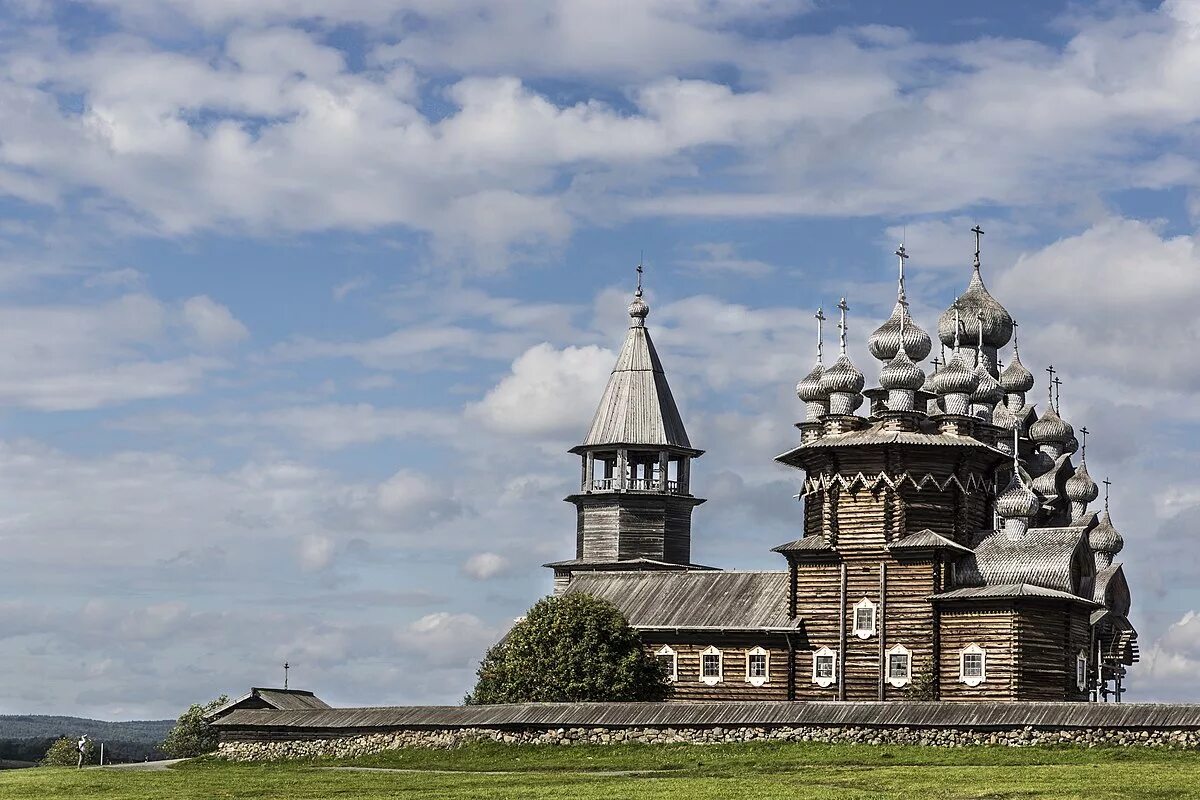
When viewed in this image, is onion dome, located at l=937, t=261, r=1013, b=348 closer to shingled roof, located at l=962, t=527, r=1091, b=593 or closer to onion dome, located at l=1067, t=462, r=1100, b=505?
onion dome, located at l=1067, t=462, r=1100, b=505

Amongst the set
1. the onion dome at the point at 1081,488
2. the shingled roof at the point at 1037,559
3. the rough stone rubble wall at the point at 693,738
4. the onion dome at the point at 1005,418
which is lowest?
the rough stone rubble wall at the point at 693,738

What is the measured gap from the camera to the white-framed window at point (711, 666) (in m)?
63.0

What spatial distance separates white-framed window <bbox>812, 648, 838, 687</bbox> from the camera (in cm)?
5988

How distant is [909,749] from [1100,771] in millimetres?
6100

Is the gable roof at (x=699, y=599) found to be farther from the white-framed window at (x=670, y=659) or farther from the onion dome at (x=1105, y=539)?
the onion dome at (x=1105, y=539)

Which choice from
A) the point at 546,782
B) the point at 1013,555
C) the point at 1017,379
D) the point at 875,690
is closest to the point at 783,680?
the point at 875,690

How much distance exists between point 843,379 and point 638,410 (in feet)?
50.2

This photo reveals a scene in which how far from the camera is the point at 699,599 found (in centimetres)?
6519

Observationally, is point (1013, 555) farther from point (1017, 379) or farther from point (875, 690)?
point (1017, 379)

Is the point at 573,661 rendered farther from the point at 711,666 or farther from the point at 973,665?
the point at 973,665

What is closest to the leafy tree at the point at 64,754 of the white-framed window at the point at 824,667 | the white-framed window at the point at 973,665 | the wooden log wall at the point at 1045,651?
the white-framed window at the point at 824,667

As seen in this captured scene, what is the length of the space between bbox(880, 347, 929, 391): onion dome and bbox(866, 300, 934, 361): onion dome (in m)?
1.06

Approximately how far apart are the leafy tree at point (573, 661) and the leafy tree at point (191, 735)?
14449 mm

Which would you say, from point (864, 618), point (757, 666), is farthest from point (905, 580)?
point (757, 666)
